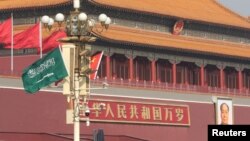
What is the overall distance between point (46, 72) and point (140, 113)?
23467mm

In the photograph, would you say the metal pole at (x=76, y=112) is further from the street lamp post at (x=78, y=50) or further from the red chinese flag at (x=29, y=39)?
the red chinese flag at (x=29, y=39)

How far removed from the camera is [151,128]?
4572 centimetres

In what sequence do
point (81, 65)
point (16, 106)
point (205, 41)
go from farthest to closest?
point (205, 41) < point (16, 106) < point (81, 65)

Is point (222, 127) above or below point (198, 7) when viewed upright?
below

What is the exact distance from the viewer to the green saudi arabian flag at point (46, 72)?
21.4 m

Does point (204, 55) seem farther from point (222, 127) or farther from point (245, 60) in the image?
point (222, 127)

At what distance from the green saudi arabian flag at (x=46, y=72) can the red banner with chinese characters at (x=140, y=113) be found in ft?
61.0

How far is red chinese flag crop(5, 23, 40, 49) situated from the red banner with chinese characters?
3.49 m

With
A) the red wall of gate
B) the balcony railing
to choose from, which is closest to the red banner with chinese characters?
the red wall of gate

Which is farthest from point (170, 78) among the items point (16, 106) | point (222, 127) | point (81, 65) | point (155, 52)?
point (222, 127)

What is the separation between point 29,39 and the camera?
41.5m

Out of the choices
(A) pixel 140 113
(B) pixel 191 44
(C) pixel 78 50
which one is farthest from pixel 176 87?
(C) pixel 78 50

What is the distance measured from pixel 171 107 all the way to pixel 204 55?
7.32 meters

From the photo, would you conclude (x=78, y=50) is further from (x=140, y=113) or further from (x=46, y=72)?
(x=140, y=113)
